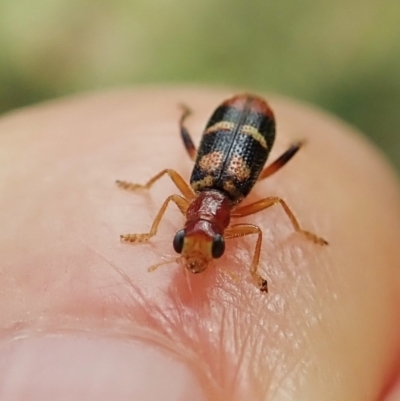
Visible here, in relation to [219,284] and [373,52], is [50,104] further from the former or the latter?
[373,52]

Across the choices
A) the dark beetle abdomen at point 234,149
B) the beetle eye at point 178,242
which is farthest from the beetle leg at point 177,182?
the beetle eye at point 178,242

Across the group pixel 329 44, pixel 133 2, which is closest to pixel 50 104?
pixel 133 2

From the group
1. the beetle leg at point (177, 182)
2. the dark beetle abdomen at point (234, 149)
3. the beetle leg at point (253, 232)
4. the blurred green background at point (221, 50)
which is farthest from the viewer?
the blurred green background at point (221, 50)

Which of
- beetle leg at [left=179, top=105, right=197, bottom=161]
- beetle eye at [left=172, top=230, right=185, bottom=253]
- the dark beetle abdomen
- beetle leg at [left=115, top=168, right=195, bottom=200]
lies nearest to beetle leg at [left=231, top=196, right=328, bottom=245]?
the dark beetle abdomen

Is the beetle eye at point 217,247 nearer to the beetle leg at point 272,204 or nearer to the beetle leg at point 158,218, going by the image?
the beetle leg at point 158,218

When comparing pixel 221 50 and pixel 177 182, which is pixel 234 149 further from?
pixel 221 50

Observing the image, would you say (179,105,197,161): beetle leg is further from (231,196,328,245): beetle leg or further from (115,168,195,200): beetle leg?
(231,196,328,245): beetle leg

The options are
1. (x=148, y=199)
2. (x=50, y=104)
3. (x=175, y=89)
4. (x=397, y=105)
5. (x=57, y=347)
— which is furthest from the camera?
(x=397, y=105)
